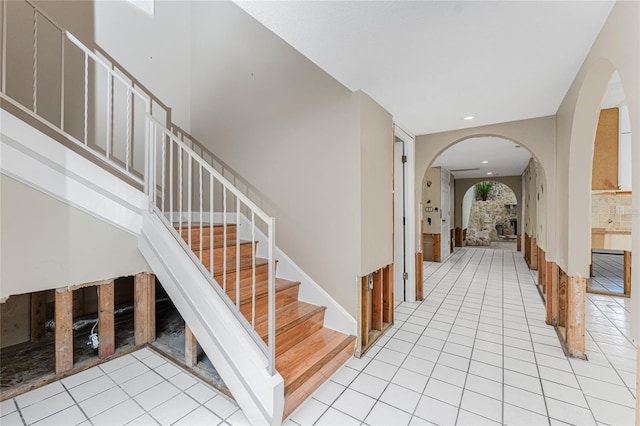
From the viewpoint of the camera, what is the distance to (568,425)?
1.60 m

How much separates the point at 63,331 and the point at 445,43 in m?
3.49

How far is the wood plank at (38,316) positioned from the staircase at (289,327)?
4.88ft

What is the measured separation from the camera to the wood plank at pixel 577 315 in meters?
2.32

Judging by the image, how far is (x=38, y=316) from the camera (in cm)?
264

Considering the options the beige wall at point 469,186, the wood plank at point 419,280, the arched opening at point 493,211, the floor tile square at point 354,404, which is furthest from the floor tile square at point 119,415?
the arched opening at point 493,211

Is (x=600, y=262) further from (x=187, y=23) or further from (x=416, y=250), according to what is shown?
(x=187, y=23)

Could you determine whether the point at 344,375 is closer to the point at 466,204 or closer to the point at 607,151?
the point at 607,151

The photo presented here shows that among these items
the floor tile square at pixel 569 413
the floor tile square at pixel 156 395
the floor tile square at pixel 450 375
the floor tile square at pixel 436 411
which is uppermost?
the floor tile square at pixel 450 375

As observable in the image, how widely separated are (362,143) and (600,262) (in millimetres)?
7478

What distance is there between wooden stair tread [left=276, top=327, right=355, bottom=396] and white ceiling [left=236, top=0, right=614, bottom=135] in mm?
2162

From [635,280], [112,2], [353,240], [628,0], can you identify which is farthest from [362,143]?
[112,2]

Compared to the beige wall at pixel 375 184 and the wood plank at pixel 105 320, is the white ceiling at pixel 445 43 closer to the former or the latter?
the beige wall at pixel 375 184

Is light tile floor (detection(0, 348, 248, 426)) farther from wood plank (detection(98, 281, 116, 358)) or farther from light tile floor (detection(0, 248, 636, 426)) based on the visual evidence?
wood plank (detection(98, 281, 116, 358))

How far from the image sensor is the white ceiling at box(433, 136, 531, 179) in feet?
15.8
